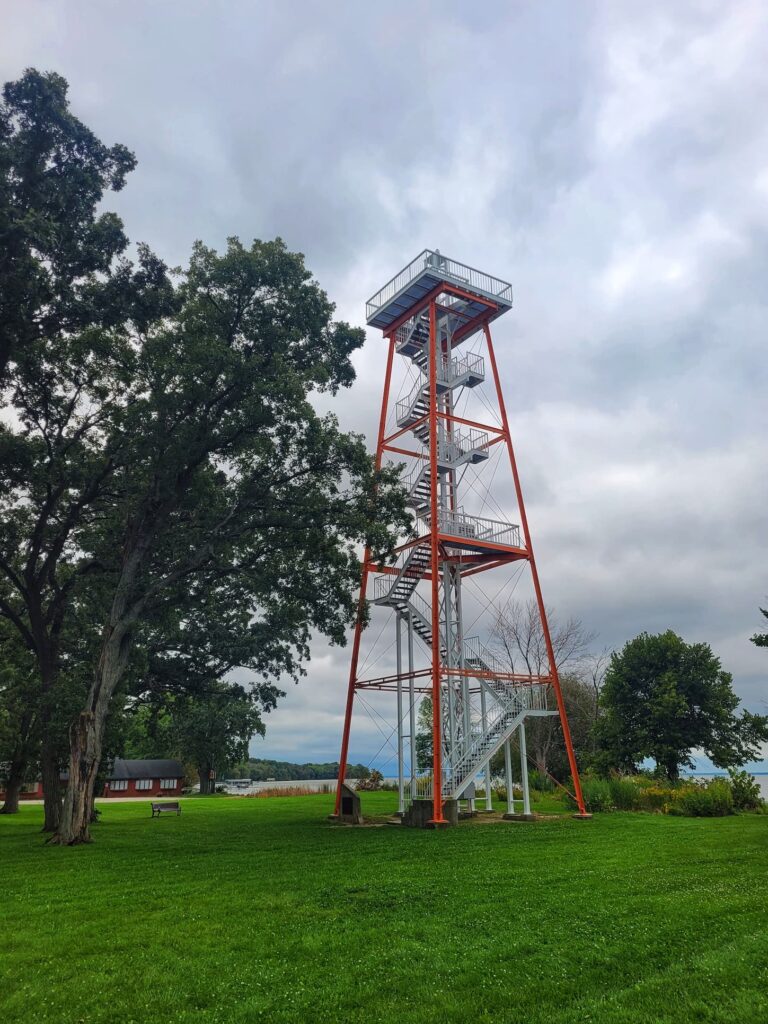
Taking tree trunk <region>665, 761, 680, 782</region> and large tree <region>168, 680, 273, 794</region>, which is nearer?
large tree <region>168, 680, 273, 794</region>

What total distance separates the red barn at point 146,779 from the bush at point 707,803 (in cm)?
4503

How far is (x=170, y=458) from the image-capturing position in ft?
62.1

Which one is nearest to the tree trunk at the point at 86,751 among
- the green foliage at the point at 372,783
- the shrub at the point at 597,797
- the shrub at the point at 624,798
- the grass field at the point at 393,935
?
the grass field at the point at 393,935

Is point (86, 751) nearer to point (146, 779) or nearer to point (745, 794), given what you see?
point (745, 794)

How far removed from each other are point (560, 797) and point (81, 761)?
21.2m

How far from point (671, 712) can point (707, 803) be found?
8402 millimetres

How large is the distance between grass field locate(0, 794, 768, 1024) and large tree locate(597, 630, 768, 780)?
19716 mm

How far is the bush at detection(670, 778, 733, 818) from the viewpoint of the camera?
2497 cm

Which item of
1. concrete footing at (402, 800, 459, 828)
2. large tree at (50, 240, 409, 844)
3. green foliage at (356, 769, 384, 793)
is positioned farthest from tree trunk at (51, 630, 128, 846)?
green foliage at (356, 769, 384, 793)

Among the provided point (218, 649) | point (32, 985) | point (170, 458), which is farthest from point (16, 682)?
point (32, 985)

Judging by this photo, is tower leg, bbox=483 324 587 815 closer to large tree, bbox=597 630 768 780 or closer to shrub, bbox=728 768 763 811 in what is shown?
shrub, bbox=728 768 763 811

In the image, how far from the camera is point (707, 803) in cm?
2506

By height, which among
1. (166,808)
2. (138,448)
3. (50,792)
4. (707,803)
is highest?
(138,448)

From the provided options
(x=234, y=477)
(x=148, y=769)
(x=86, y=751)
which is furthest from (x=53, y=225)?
(x=148, y=769)
